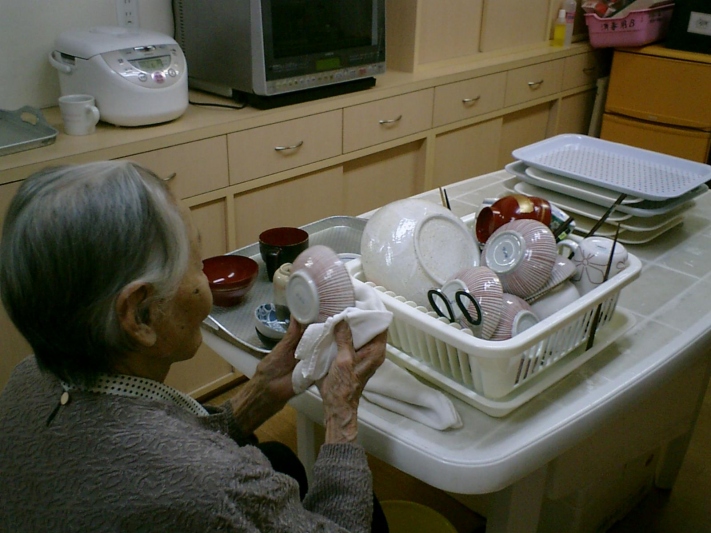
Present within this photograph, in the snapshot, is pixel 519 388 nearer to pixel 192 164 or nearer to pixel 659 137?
pixel 192 164

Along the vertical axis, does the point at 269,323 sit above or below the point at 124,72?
below

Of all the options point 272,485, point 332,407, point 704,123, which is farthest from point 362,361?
point 704,123

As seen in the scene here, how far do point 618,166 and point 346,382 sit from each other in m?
0.96

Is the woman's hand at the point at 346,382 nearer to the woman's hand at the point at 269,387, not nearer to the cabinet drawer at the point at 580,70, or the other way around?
the woman's hand at the point at 269,387

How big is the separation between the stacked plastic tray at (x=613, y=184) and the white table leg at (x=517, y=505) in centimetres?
54

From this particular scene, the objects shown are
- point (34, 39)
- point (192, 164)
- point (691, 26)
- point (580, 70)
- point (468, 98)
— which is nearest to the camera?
point (192, 164)

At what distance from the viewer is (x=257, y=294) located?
3.77 feet

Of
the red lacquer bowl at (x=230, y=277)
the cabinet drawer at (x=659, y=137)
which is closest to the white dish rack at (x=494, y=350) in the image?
the red lacquer bowl at (x=230, y=277)

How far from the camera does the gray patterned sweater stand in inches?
27.5

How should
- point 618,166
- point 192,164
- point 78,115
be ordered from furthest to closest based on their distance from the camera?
1. point 192,164
2. point 78,115
3. point 618,166

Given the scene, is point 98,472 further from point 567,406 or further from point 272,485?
point 567,406

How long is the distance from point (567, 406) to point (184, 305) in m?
0.50

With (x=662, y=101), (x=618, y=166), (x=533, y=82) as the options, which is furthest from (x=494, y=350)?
(x=662, y=101)

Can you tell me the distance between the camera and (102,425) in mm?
733
